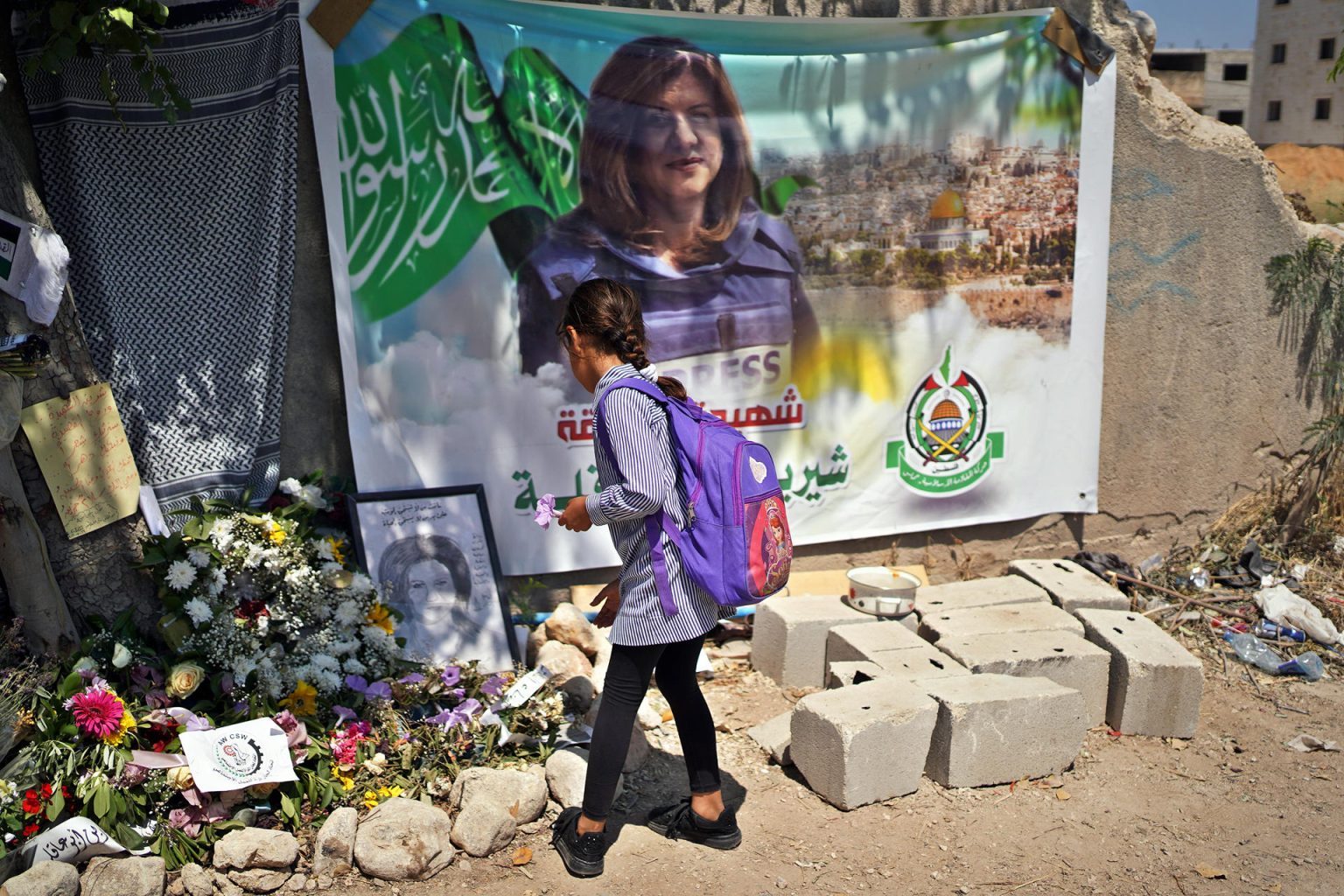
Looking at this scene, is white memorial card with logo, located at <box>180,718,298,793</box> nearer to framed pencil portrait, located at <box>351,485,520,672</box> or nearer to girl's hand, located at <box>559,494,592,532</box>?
framed pencil portrait, located at <box>351,485,520,672</box>

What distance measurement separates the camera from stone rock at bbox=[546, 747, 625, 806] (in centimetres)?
350

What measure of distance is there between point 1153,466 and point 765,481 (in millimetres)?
A: 3360

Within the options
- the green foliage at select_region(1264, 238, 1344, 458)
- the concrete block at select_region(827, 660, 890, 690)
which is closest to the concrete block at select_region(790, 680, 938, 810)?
the concrete block at select_region(827, 660, 890, 690)

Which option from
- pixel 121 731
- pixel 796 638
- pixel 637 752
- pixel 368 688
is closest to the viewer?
pixel 121 731

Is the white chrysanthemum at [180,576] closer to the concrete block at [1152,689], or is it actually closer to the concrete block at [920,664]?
the concrete block at [920,664]

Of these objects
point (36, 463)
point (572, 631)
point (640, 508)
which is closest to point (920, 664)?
point (572, 631)

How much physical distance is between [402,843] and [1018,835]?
75.3 inches

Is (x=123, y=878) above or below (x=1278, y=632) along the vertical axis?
above

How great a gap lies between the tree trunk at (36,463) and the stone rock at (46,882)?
0.77 meters

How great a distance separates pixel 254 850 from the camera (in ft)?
10.2

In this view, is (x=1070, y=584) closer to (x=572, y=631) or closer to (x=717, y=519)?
(x=572, y=631)

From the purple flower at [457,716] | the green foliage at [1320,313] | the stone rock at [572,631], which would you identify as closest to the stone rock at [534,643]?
the stone rock at [572,631]

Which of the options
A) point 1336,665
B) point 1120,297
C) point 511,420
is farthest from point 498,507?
point 1336,665

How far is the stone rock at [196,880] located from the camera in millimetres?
3045
